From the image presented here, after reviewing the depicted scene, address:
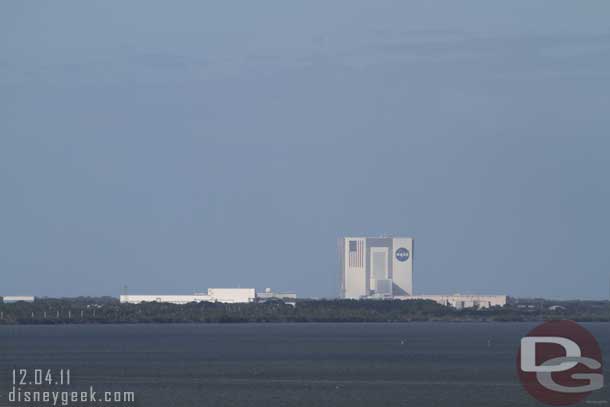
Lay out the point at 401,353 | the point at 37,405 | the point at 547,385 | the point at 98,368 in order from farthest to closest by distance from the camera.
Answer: the point at 401,353 < the point at 98,368 < the point at 547,385 < the point at 37,405

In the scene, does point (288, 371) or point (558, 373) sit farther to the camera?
point (288, 371)

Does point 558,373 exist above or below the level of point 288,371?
above

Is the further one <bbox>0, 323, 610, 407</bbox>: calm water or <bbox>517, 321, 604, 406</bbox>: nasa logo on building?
<bbox>0, 323, 610, 407</bbox>: calm water

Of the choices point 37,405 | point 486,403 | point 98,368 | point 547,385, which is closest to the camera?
point 37,405

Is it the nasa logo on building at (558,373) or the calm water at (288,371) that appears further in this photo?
the calm water at (288,371)

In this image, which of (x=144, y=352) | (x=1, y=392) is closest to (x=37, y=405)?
(x=1, y=392)

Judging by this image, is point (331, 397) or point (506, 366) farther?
point (506, 366)

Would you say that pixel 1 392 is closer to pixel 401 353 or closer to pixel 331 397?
pixel 331 397
